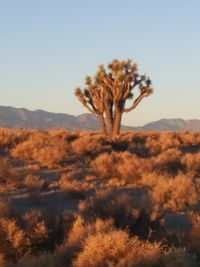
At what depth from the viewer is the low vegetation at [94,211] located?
22.6 feet

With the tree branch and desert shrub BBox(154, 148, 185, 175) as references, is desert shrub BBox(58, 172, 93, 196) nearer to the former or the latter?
desert shrub BBox(154, 148, 185, 175)

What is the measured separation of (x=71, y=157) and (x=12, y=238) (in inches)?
449

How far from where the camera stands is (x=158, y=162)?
17.5 meters

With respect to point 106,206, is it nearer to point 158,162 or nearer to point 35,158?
point 158,162

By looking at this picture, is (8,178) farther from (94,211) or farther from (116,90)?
(116,90)

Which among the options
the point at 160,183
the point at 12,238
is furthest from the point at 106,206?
the point at 160,183

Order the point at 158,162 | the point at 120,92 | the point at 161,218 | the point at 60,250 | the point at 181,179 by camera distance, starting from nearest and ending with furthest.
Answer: the point at 60,250 → the point at 161,218 → the point at 181,179 → the point at 158,162 → the point at 120,92

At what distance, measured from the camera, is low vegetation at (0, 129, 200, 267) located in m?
6.88

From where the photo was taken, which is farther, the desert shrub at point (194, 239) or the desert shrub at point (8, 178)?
the desert shrub at point (8, 178)

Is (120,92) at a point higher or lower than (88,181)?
higher

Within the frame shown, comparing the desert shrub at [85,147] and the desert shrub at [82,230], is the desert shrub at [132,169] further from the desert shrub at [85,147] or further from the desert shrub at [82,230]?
the desert shrub at [82,230]

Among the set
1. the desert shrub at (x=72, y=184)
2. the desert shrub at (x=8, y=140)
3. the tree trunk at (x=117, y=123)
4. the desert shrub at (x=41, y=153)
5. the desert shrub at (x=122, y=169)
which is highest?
the tree trunk at (x=117, y=123)

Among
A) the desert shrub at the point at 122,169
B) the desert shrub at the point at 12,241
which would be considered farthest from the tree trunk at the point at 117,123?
the desert shrub at the point at 12,241

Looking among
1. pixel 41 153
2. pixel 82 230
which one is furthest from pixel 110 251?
pixel 41 153
